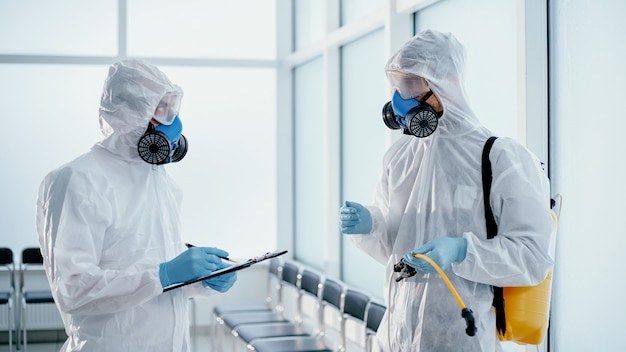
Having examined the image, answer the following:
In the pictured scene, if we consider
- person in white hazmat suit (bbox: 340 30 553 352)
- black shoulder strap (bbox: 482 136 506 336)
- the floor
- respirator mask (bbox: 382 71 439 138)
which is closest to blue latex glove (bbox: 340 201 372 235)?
person in white hazmat suit (bbox: 340 30 553 352)

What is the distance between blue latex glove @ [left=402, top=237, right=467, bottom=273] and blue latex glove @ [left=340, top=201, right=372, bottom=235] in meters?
0.31

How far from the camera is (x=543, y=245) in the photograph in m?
1.83

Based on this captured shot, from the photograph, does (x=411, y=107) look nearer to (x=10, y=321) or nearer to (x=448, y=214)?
(x=448, y=214)

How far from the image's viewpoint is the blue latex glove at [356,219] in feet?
7.11

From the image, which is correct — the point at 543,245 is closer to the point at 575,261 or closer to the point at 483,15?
the point at 575,261

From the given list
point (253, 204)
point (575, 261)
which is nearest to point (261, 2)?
point (253, 204)

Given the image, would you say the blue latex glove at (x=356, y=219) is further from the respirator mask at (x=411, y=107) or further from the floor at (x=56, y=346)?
the floor at (x=56, y=346)

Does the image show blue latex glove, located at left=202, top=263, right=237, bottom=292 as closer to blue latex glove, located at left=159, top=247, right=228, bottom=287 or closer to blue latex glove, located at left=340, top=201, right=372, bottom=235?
blue latex glove, located at left=159, top=247, right=228, bottom=287

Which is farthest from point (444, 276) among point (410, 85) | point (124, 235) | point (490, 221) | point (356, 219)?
point (124, 235)

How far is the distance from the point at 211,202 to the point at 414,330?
4202 millimetres

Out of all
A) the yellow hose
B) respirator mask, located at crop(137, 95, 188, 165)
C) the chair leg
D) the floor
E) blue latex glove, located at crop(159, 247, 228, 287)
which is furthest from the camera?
the floor

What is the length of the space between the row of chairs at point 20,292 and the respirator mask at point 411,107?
3756 millimetres

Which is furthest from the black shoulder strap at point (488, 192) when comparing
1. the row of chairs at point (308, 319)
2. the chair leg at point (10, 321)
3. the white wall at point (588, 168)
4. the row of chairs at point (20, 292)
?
the chair leg at point (10, 321)

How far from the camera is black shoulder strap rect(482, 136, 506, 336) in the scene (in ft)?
6.25
